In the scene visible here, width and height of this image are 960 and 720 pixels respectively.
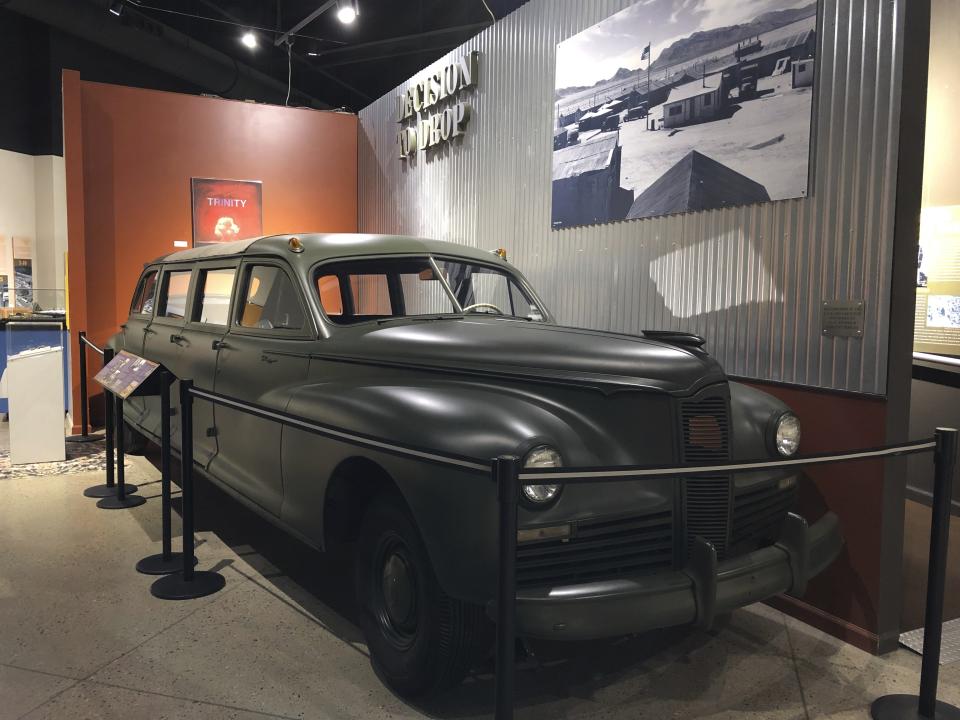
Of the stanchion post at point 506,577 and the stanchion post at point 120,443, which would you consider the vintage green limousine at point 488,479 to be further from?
the stanchion post at point 120,443

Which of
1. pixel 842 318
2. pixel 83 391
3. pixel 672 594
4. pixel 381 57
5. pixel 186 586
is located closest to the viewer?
pixel 672 594

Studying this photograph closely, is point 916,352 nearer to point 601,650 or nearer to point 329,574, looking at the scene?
point 601,650

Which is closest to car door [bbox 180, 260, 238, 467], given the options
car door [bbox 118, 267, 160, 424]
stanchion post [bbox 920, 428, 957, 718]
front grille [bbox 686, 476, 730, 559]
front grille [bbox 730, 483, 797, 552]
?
car door [bbox 118, 267, 160, 424]

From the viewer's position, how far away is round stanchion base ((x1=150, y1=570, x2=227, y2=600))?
3648 millimetres

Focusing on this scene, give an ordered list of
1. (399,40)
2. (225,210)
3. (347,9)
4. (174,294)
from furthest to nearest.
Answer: (399,40) → (225,210) → (347,9) → (174,294)

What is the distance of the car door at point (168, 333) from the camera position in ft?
16.2

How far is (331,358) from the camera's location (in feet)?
11.0

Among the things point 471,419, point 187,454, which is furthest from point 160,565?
point 471,419

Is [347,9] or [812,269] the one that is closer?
[812,269]

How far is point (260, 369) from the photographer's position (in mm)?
3834

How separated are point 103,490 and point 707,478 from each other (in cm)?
474

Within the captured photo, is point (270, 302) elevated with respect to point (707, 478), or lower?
elevated

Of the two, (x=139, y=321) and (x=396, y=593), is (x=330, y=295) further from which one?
(x=139, y=321)

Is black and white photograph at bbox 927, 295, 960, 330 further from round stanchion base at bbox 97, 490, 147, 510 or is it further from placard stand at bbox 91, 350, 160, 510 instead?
round stanchion base at bbox 97, 490, 147, 510
